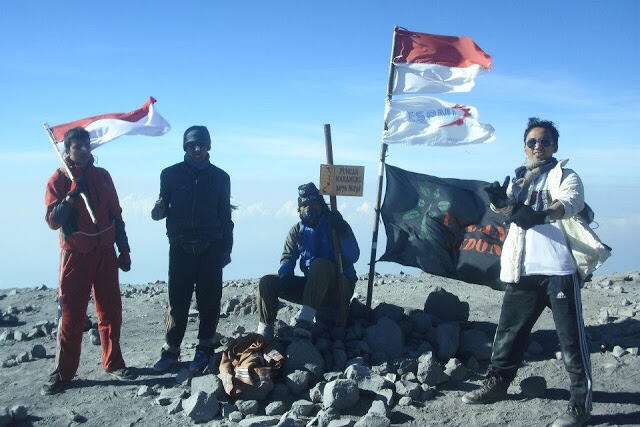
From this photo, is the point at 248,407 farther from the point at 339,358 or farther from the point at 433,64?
the point at 433,64

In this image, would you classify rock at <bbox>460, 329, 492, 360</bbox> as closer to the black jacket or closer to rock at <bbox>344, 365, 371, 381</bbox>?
rock at <bbox>344, 365, 371, 381</bbox>

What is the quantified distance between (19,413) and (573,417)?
17.2 ft

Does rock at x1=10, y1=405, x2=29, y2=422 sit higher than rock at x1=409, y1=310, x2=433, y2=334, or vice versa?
rock at x1=409, y1=310, x2=433, y2=334

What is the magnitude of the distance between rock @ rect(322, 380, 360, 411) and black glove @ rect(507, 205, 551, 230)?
7.52ft

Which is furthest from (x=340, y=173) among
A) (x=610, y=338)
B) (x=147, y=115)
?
(x=610, y=338)

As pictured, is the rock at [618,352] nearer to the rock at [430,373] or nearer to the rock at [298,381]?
the rock at [430,373]

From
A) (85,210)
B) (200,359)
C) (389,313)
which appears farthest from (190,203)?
(389,313)

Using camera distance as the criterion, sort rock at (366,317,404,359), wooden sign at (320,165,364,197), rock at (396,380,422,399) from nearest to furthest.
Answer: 1. rock at (396,380,422,399)
2. rock at (366,317,404,359)
3. wooden sign at (320,165,364,197)

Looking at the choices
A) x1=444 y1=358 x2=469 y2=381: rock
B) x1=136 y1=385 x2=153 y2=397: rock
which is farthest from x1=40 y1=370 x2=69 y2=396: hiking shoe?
x1=444 y1=358 x2=469 y2=381: rock

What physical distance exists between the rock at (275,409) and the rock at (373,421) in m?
0.88

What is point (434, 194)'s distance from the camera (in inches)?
299

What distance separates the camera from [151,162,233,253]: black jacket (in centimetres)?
641

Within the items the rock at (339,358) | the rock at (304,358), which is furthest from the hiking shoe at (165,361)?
the rock at (339,358)

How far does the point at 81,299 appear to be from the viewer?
20.3ft
